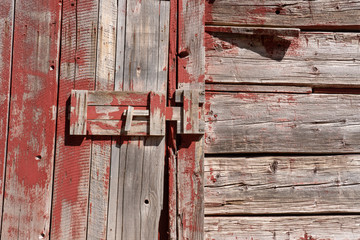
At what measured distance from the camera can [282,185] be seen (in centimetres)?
165

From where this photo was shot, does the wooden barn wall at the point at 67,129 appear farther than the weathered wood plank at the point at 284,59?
No

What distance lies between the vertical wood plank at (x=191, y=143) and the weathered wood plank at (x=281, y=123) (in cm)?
12

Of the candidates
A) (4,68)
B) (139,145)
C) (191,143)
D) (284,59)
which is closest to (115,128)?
(139,145)

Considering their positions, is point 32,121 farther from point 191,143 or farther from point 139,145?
point 191,143

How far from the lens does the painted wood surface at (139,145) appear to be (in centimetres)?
152

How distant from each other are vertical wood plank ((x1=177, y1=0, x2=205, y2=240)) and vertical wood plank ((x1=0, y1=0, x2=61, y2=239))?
2.19ft

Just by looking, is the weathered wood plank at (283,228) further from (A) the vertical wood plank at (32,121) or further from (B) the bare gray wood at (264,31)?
(B) the bare gray wood at (264,31)

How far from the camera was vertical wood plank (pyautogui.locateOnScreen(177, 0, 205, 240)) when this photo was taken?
5.00 ft

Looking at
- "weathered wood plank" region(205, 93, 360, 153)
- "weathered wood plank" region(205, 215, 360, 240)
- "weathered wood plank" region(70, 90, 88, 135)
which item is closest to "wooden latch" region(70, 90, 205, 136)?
"weathered wood plank" region(70, 90, 88, 135)

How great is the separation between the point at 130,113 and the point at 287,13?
1.08 meters

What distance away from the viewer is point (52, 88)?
1.52 m

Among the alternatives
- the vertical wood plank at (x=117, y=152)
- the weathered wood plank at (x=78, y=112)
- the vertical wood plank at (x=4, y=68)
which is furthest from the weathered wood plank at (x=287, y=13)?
the vertical wood plank at (x=4, y=68)

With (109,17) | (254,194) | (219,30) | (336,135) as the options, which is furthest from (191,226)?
(109,17)

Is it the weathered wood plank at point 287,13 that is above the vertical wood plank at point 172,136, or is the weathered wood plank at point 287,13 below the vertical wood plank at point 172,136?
above
